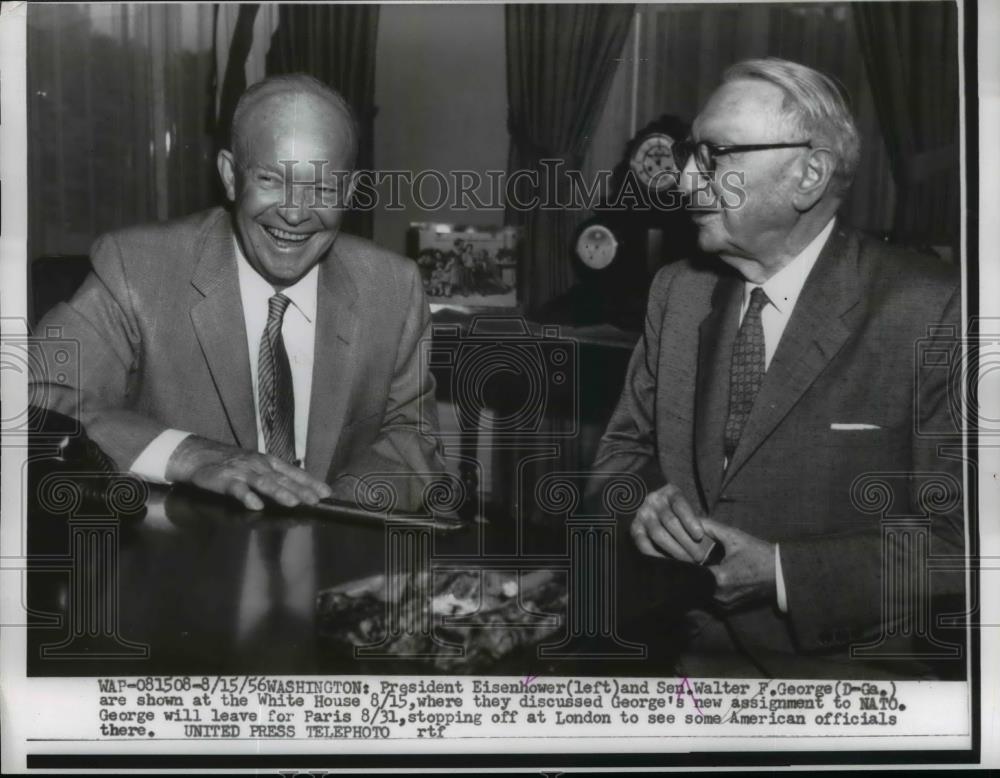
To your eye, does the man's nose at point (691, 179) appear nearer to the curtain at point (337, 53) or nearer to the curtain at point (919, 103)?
the curtain at point (919, 103)

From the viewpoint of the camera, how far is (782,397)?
9.16ft

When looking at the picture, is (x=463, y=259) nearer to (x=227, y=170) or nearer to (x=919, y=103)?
(x=227, y=170)

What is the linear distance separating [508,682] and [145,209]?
5.22 feet

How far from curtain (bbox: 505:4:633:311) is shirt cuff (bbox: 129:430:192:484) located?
100 cm

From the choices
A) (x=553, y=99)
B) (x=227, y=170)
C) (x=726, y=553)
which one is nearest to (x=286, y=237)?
(x=227, y=170)

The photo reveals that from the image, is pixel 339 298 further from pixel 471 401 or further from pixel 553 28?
pixel 553 28

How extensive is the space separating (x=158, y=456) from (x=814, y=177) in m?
1.86

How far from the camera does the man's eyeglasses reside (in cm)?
276

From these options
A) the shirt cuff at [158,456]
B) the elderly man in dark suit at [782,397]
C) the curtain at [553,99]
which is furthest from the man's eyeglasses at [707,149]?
the shirt cuff at [158,456]

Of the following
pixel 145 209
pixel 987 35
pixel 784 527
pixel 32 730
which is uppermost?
pixel 987 35

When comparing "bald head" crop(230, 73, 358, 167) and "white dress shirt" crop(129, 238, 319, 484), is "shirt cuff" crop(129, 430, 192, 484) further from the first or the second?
"bald head" crop(230, 73, 358, 167)

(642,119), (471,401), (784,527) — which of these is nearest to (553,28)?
(642,119)

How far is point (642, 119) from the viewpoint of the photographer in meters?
2.88

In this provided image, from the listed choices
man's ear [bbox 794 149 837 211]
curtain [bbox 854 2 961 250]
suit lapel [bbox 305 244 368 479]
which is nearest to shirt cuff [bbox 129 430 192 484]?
suit lapel [bbox 305 244 368 479]
